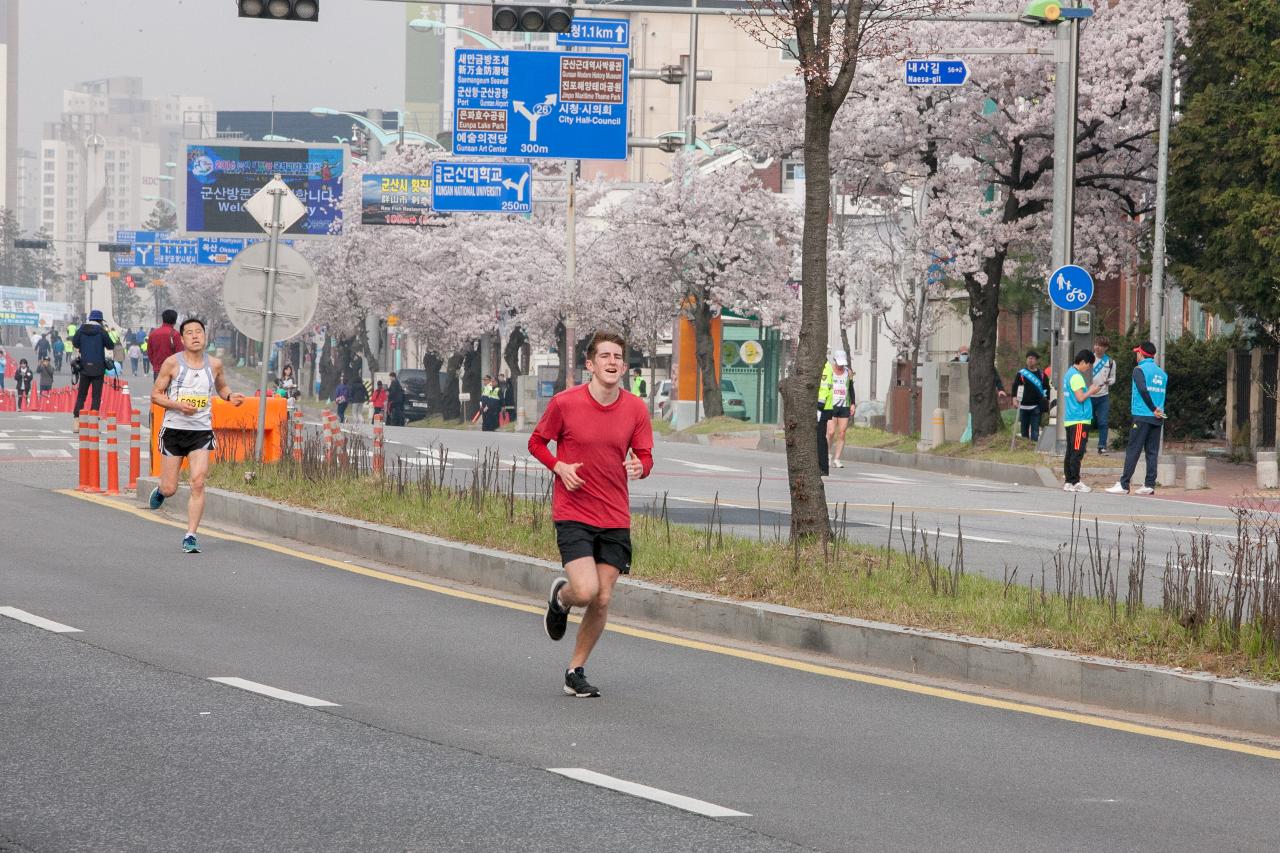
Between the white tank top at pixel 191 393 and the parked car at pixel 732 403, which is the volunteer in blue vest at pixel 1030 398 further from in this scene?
the parked car at pixel 732 403

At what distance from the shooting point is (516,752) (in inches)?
318

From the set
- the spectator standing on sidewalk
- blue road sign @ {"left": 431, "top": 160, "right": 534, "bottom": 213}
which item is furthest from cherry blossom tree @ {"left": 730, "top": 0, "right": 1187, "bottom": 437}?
the spectator standing on sidewalk

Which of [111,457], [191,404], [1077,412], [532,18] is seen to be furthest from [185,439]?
[1077,412]

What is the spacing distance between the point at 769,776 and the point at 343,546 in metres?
9.26

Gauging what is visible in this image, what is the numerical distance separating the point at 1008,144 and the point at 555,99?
9.24 m

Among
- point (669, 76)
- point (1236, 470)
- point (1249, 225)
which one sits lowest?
point (1236, 470)

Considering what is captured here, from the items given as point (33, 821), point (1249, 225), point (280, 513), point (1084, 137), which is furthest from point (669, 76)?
point (33, 821)

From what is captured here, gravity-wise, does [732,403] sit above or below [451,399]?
above

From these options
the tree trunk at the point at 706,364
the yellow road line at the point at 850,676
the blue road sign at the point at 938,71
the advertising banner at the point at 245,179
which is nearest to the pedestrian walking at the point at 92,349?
the blue road sign at the point at 938,71

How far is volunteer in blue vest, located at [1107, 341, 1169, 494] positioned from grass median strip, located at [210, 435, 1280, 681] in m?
9.32

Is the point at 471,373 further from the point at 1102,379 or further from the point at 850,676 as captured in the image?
the point at 850,676

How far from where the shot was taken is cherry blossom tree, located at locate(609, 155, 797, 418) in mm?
56188

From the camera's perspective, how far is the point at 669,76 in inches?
1841

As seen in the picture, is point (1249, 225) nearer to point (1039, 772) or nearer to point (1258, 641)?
point (1258, 641)
